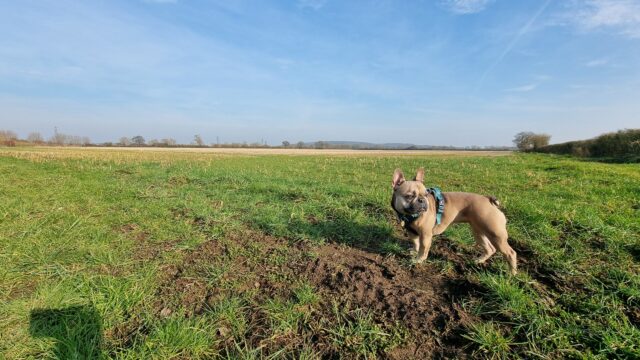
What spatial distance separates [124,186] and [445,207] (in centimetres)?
921

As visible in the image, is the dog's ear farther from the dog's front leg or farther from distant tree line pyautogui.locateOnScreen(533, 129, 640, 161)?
distant tree line pyautogui.locateOnScreen(533, 129, 640, 161)

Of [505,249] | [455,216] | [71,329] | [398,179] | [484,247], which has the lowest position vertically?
[71,329]

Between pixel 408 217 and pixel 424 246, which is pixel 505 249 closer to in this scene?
pixel 424 246

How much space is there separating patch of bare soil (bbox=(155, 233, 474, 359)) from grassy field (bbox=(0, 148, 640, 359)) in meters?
0.02

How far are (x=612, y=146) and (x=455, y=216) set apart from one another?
42457 mm

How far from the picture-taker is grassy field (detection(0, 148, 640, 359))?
2998mm

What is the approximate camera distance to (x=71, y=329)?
122 inches

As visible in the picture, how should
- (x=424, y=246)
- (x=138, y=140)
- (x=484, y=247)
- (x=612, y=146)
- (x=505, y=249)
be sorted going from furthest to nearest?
(x=138, y=140) → (x=612, y=146) → (x=484, y=247) → (x=424, y=246) → (x=505, y=249)

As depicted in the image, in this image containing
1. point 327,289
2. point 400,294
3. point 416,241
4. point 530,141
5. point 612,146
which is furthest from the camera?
point 530,141

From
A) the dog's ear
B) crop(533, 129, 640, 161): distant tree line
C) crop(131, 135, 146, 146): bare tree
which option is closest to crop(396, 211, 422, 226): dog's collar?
the dog's ear

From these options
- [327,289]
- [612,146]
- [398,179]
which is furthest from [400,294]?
[612,146]

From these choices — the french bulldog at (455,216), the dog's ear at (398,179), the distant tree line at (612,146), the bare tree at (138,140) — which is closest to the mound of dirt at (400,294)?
the french bulldog at (455,216)

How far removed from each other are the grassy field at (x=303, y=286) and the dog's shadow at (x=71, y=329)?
1cm

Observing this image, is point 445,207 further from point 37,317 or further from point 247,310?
point 37,317
